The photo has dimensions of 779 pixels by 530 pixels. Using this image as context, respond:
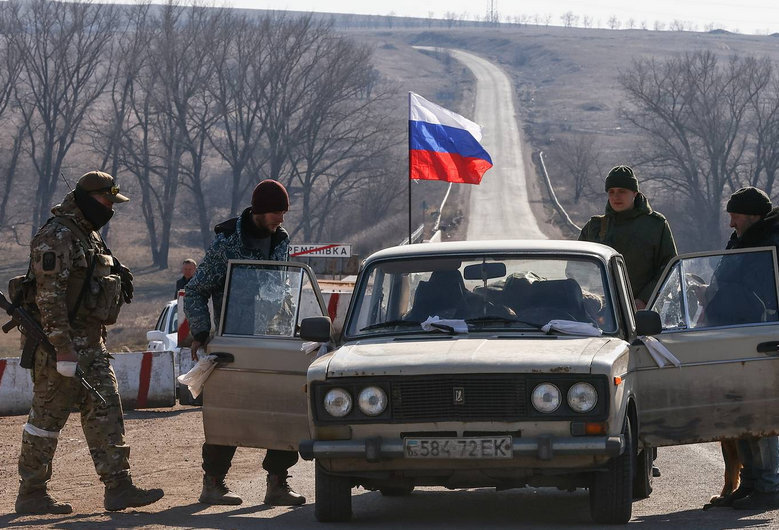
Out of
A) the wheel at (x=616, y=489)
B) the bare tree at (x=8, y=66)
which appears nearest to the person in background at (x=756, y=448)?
the wheel at (x=616, y=489)

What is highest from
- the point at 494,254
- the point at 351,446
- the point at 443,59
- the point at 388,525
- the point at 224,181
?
the point at 443,59

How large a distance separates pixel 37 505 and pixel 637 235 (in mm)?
4823

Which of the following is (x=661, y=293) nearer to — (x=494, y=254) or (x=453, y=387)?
(x=494, y=254)

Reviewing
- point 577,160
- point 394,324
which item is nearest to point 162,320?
point 394,324

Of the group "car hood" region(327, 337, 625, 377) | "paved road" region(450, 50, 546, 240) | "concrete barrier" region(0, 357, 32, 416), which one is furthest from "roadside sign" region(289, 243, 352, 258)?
"paved road" region(450, 50, 546, 240)

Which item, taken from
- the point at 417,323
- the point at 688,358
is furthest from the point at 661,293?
the point at 417,323

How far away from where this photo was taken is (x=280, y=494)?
8.79 meters

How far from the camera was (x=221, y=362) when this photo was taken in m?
8.32

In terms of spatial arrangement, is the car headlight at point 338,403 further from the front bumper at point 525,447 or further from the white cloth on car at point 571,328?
the white cloth on car at point 571,328

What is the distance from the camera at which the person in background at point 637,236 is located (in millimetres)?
9984

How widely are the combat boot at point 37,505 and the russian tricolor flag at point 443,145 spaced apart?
30.7ft

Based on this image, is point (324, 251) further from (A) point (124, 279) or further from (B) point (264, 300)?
(B) point (264, 300)

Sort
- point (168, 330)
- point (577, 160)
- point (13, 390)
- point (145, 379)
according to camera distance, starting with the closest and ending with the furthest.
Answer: point (13, 390) < point (145, 379) < point (168, 330) < point (577, 160)

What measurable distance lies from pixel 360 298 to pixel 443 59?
163 meters
